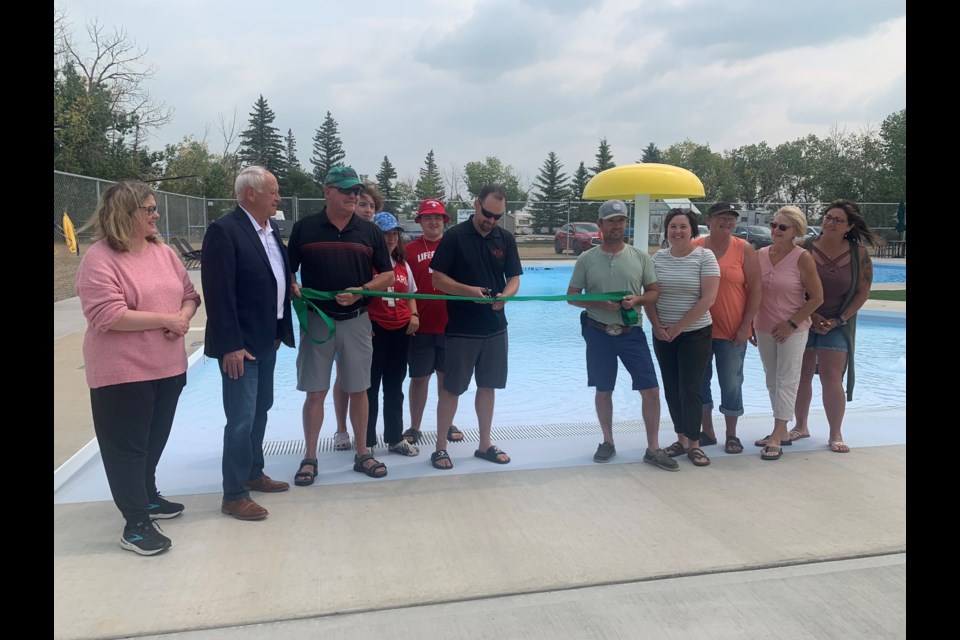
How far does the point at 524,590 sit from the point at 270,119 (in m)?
70.0

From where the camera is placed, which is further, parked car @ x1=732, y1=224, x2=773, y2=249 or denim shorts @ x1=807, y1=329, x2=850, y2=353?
parked car @ x1=732, y1=224, x2=773, y2=249

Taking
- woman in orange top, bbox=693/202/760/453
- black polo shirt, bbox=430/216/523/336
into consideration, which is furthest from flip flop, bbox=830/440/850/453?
black polo shirt, bbox=430/216/523/336

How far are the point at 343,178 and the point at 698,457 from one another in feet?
9.43

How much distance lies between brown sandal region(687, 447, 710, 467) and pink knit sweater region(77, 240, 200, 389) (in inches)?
125

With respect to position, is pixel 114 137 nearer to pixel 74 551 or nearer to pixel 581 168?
pixel 74 551

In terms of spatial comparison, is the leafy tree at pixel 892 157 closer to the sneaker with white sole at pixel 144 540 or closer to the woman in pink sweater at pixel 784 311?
the woman in pink sweater at pixel 784 311

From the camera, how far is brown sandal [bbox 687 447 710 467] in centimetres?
420

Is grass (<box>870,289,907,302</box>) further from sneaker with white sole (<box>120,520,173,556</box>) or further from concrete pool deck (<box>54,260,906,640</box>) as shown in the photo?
sneaker with white sole (<box>120,520,173,556</box>)

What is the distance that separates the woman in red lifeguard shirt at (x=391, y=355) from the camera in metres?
4.32

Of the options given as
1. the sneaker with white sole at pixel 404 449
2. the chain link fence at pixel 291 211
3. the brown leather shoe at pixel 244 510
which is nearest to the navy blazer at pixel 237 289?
the brown leather shoe at pixel 244 510

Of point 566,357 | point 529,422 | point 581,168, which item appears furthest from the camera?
point 581,168

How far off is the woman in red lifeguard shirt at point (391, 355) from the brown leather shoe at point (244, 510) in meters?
1.15
